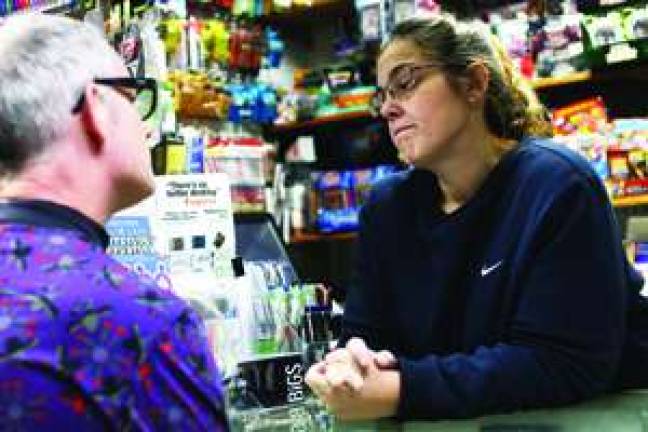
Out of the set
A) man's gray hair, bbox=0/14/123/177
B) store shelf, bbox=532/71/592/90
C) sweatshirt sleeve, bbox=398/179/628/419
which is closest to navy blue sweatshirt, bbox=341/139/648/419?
sweatshirt sleeve, bbox=398/179/628/419

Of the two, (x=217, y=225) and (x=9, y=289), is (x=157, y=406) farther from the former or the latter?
(x=217, y=225)

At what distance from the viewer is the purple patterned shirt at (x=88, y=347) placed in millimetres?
789

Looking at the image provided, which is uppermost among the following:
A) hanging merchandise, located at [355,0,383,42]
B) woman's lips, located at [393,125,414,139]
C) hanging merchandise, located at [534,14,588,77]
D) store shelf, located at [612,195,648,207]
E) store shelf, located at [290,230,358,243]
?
hanging merchandise, located at [355,0,383,42]

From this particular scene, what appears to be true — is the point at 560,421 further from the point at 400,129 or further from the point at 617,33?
the point at 617,33

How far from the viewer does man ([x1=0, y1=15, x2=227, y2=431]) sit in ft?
2.61

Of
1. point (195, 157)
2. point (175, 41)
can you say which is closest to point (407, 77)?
point (195, 157)

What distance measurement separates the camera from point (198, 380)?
857 mm

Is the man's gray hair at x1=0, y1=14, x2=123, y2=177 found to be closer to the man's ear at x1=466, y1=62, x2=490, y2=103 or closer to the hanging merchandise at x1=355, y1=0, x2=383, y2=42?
the man's ear at x1=466, y1=62, x2=490, y2=103

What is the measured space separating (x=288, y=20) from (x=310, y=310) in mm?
2875

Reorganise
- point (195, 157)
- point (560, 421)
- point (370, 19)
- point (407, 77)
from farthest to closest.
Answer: point (370, 19), point (195, 157), point (407, 77), point (560, 421)

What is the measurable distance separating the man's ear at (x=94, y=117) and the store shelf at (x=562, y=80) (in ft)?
8.73

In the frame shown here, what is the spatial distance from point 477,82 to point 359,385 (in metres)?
0.63

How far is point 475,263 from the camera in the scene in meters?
1.57

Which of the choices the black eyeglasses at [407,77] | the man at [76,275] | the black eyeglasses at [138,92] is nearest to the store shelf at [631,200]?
the black eyeglasses at [407,77]
